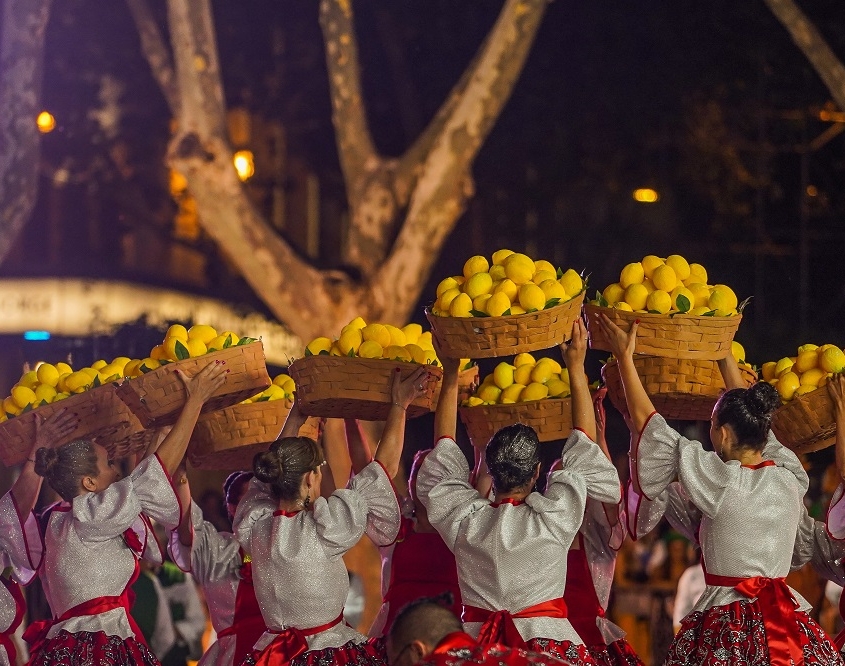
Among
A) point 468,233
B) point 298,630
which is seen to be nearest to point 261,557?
point 298,630

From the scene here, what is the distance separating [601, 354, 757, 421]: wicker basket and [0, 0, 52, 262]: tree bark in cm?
564

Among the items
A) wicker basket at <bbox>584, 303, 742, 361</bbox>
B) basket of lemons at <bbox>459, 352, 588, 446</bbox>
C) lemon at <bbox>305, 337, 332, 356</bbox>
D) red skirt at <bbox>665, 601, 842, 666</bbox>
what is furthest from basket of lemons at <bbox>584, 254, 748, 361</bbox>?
lemon at <bbox>305, 337, 332, 356</bbox>

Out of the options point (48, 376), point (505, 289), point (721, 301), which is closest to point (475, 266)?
point (505, 289)

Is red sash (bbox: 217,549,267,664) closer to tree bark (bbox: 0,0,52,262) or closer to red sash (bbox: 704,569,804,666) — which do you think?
red sash (bbox: 704,569,804,666)

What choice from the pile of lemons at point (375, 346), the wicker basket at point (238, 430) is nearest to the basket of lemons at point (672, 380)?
the pile of lemons at point (375, 346)

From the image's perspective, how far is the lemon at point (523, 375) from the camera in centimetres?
490

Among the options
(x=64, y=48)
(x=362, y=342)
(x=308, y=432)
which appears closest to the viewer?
(x=362, y=342)

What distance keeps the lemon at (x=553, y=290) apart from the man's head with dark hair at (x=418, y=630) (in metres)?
1.44

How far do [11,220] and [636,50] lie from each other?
5155mm

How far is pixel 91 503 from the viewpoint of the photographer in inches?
171

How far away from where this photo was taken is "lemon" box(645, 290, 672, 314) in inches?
172

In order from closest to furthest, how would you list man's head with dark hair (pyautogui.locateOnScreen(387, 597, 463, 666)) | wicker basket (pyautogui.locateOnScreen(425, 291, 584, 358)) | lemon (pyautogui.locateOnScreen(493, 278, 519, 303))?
1. man's head with dark hair (pyautogui.locateOnScreen(387, 597, 463, 666))
2. wicker basket (pyautogui.locateOnScreen(425, 291, 584, 358))
3. lemon (pyautogui.locateOnScreen(493, 278, 519, 303))

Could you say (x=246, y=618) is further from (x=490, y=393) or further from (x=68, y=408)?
(x=490, y=393)

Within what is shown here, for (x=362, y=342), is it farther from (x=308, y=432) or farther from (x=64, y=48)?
(x=64, y=48)
